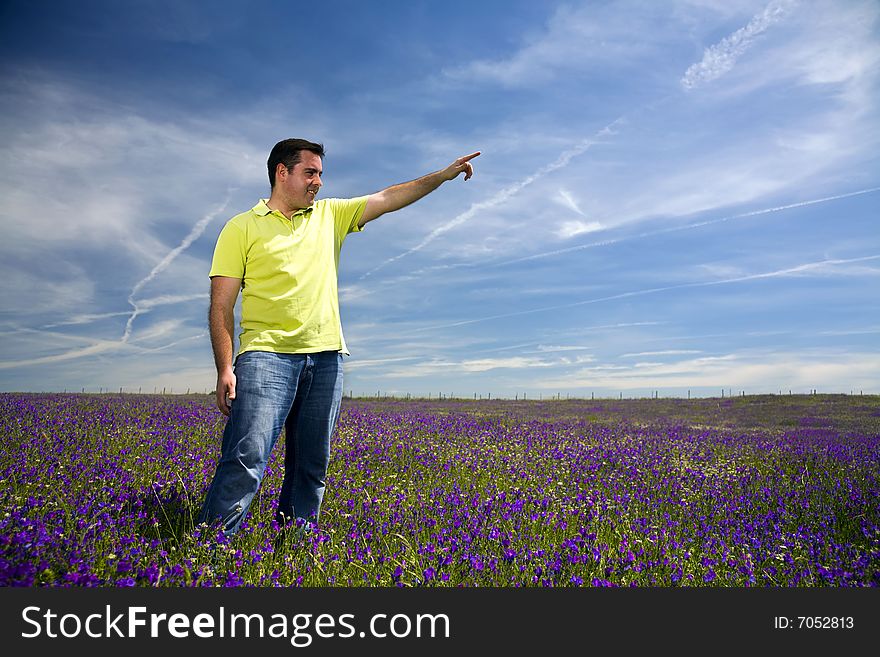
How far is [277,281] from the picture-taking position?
3.65 m

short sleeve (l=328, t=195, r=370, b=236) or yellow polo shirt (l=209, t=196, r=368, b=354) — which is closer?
yellow polo shirt (l=209, t=196, r=368, b=354)

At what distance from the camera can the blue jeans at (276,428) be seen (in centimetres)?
345

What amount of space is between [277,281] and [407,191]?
4.14ft

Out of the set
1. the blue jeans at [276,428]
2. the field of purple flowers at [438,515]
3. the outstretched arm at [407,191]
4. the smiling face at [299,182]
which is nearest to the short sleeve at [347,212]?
the outstretched arm at [407,191]

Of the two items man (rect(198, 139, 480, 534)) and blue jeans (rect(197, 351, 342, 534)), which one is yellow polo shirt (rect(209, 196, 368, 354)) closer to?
man (rect(198, 139, 480, 534))

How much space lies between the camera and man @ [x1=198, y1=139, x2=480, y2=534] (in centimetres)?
347

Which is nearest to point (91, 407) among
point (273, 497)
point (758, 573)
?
point (273, 497)

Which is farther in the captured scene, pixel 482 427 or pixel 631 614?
pixel 482 427

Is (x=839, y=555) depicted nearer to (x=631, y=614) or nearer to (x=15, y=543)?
(x=631, y=614)

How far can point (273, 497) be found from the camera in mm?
5012

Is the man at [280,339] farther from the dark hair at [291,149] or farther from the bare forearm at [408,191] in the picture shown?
the bare forearm at [408,191]

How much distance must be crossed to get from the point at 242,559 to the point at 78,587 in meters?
0.92

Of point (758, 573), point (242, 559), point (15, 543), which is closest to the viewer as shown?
point (15, 543)

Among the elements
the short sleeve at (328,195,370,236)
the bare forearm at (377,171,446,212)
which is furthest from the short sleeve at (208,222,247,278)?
the bare forearm at (377,171,446,212)
